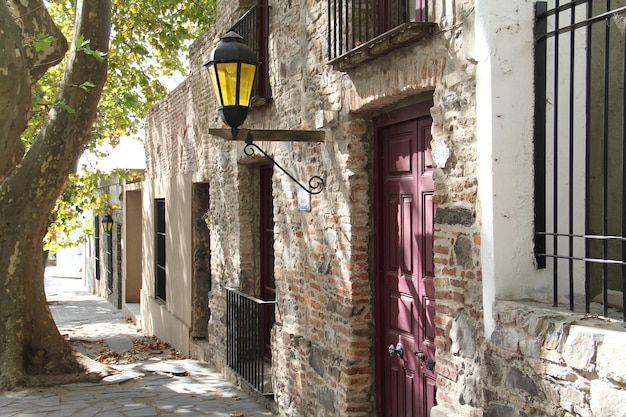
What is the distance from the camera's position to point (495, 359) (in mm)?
3488

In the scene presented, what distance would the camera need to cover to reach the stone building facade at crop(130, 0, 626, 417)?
3.37 metres

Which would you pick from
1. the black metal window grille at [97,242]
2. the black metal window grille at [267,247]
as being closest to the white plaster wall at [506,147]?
the black metal window grille at [267,247]

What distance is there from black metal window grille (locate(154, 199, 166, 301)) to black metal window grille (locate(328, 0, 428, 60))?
A: 25.9 ft

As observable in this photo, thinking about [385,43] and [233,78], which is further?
[233,78]

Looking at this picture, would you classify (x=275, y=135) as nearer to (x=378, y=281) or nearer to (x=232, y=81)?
(x=232, y=81)

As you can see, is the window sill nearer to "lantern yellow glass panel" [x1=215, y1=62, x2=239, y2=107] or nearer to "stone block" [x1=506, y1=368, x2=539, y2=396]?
"lantern yellow glass panel" [x1=215, y1=62, x2=239, y2=107]

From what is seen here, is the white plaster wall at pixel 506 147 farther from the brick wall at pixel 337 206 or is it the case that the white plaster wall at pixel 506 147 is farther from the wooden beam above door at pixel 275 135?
the wooden beam above door at pixel 275 135

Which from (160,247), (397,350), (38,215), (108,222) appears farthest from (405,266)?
(108,222)

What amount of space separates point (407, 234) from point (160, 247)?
8744mm

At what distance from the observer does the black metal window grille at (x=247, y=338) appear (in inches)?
285

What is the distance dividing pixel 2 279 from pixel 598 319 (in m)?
7.22

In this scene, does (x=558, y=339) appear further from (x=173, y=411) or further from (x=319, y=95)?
(x=173, y=411)

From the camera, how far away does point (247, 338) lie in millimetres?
7656

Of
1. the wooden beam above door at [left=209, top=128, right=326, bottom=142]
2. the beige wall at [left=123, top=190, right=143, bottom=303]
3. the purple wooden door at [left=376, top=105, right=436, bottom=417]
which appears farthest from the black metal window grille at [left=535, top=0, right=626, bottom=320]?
the beige wall at [left=123, top=190, right=143, bottom=303]
